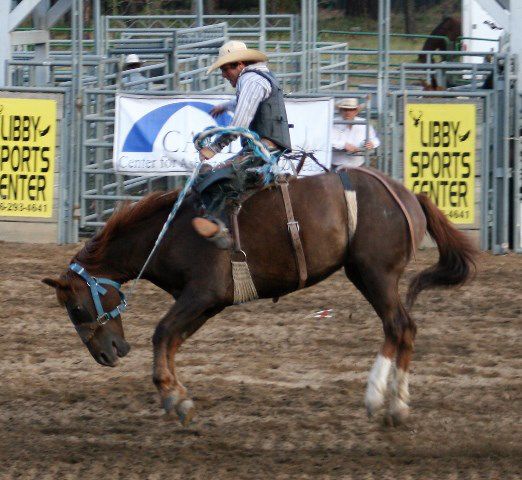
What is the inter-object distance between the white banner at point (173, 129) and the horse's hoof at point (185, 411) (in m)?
5.75

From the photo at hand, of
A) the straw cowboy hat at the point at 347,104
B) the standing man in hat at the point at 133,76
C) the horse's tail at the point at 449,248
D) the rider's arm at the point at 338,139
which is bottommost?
the horse's tail at the point at 449,248

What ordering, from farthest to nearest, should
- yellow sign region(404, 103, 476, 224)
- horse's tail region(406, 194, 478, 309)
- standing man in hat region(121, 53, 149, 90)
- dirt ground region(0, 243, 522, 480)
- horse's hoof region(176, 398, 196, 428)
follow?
standing man in hat region(121, 53, 149, 90)
yellow sign region(404, 103, 476, 224)
horse's tail region(406, 194, 478, 309)
horse's hoof region(176, 398, 196, 428)
dirt ground region(0, 243, 522, 480)

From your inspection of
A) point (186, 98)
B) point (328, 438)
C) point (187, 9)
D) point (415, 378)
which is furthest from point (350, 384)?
point (187, 9)

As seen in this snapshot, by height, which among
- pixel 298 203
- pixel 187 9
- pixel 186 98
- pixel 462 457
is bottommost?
pixel 462 457

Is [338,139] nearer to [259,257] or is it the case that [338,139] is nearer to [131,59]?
[131,59]

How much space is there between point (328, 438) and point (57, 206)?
662 centimetres

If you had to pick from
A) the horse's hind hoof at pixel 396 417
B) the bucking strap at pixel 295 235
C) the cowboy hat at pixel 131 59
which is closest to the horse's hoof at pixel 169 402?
the bucking strap at pixel 295 235

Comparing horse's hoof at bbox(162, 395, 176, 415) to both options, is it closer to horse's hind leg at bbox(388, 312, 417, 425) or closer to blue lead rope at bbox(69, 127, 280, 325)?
blue lead rope at bbox(69, 127, 280, 325)

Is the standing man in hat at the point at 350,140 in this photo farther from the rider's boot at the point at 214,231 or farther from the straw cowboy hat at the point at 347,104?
the rider's boot at the point at 214,231

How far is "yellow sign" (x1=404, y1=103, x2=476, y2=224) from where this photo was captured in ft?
37.8

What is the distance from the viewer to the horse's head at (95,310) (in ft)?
19.8

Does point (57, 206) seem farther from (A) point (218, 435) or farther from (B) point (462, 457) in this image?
A: (B) point (462, 457)

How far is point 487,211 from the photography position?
11633mm

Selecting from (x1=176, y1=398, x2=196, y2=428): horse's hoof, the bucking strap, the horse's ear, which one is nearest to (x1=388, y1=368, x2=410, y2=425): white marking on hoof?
the bucking strap
